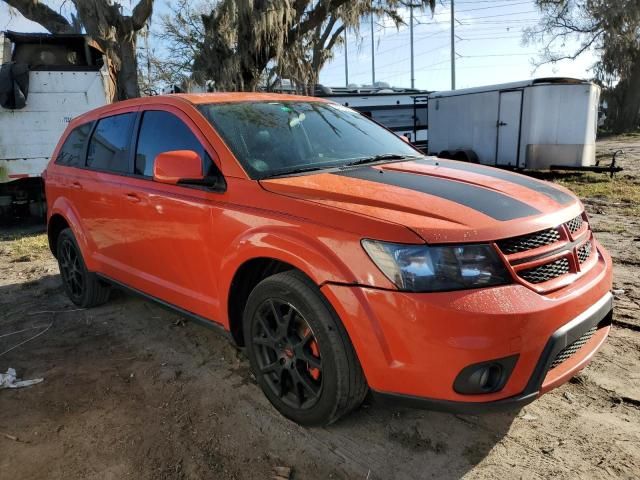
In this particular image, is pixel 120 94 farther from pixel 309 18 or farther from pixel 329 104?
pixel 329 104

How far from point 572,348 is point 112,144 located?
3.54m

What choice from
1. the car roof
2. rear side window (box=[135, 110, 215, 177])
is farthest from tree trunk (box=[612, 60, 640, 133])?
rear side window (box=[135, 110, 215, 177])

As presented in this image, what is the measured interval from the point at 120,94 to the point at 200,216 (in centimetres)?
1025

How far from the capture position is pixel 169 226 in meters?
3.36

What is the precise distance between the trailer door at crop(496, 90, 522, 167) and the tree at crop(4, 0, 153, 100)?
29.1 ft

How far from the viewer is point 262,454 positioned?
2.58m

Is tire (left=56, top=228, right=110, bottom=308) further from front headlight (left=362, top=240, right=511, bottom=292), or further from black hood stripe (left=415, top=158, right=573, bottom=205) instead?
front headlight (left=362, top=240, right=511, bottom=292)

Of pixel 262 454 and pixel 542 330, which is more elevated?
pixel 542 330

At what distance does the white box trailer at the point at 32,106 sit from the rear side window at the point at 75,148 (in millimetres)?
4768

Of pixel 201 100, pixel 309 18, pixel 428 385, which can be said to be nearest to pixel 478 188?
pixel 428 385

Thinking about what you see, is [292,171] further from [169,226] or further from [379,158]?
[169,226]

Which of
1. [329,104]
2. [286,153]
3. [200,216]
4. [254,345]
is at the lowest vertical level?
[254,345]

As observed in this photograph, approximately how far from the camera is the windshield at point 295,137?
10.1 feet

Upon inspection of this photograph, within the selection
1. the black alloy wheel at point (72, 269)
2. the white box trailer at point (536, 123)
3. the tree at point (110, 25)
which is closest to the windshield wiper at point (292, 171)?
the black alloy wheel at point (72, 269)
